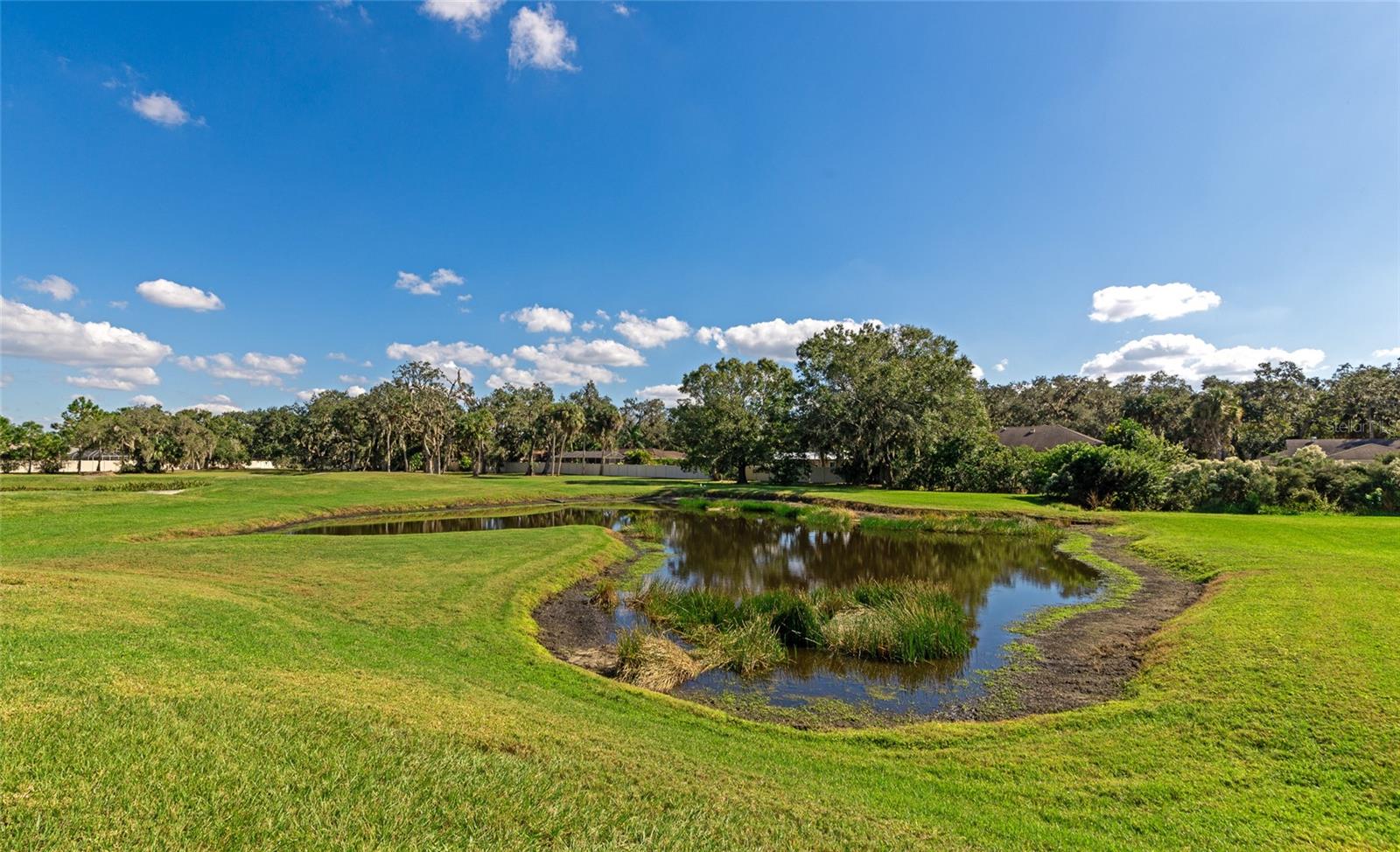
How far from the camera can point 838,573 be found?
19.3 meters

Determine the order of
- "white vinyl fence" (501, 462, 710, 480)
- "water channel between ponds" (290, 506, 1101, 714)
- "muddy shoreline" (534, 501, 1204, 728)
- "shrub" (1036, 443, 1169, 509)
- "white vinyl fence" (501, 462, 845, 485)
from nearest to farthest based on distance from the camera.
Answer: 1. "muddy shoreline" (534, 501, 1204, 728)
2. "water channel between ponds" (290, 506, 1101, 714)
3. "shrub" (1036, 443, 1169, 509)
4. "white vinyl fence" (501, 462, 845, 485)
5. "white vinyl fence" (501, 462, 710, 480)

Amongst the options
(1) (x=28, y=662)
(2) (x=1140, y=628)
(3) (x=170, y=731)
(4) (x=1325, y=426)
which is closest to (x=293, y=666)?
(1) (x=28, y=662)

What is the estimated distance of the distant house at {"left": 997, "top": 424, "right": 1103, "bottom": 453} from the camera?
54031 millimetres

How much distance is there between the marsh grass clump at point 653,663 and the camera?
9775 millimetres

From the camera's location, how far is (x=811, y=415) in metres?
49.8

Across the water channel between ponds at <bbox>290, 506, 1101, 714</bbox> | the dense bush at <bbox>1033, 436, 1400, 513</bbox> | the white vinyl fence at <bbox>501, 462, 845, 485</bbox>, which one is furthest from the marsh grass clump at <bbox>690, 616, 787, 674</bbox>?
the white vinyl fence at <bbox>501, 462, 845, 485</bbox>

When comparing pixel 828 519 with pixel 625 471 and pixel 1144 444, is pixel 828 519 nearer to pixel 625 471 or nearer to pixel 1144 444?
pixel 1144 444

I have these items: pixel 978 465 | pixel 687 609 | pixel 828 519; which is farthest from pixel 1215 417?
pixel 687 609

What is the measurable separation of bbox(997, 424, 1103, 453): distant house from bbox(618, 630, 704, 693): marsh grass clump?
48.6 meters

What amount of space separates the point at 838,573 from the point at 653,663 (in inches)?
417

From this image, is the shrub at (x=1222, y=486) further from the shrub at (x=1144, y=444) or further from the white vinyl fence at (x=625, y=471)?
the white vinyl fence at (x=625, y=471)

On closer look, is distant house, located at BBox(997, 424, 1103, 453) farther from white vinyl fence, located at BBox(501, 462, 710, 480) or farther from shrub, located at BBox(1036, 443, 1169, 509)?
white vinyl fence, located at BBox(501, 462, 710, 480)

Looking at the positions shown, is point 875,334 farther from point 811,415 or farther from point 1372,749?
point 1372,749

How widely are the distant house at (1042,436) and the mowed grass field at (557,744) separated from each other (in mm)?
46318
